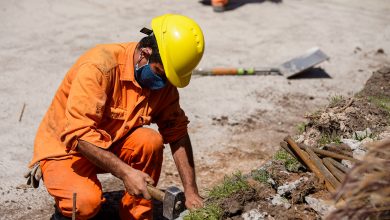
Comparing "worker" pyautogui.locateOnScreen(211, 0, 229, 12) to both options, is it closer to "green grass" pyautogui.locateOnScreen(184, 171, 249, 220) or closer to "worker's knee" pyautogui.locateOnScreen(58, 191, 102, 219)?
"green grass" pyautogui.locateOnScreen(184, 171, 249, 220)

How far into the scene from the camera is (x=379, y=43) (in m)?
8.65

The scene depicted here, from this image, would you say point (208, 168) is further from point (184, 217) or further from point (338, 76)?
point (338, 76)

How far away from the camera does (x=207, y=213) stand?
11.1ft

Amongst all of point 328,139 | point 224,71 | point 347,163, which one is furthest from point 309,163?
point 224,71

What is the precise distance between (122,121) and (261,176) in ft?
3.49

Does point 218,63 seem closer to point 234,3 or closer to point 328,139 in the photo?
point 234,3

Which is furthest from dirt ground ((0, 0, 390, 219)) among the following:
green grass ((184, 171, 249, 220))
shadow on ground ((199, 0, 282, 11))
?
green grass ((184, 171, 249, 220))

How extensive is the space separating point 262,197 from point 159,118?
1018 millimetres

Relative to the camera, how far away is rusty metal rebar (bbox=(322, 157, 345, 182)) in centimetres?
339

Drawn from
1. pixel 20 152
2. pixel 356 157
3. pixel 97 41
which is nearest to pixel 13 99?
pixel 20 152

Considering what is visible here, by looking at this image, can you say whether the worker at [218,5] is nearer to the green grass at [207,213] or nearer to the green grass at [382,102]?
the green grass at [382,102]

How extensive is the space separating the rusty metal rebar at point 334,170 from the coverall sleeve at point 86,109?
1.47 meters

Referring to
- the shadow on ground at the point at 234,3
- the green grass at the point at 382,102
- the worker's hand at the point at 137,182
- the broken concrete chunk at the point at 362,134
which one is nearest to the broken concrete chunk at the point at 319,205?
the broken concrete chunk at the point at 362,134

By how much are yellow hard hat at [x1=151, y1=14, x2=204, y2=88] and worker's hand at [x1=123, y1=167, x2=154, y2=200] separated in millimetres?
684
